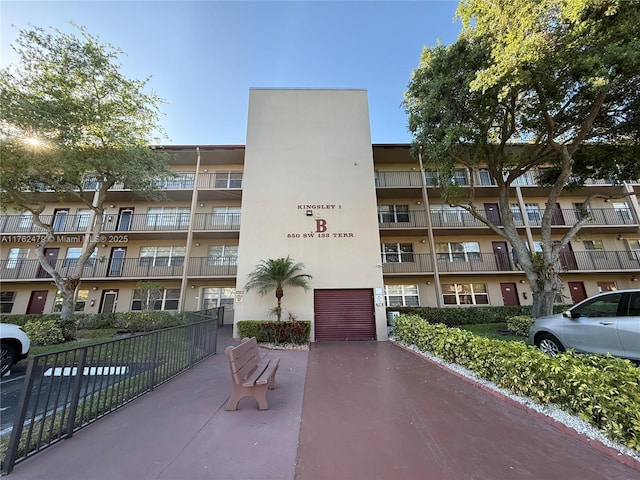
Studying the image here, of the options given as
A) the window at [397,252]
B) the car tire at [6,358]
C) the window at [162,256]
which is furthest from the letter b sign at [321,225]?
the car tire at [6,358]

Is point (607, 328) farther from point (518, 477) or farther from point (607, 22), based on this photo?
point (607, 22)

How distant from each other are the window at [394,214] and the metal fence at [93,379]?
37.2ft

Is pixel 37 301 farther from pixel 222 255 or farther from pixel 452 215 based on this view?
pixel 452 215

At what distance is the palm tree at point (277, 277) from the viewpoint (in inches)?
402

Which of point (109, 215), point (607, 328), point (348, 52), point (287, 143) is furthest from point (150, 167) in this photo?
point (607, 328)

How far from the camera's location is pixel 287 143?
1252 centimetres

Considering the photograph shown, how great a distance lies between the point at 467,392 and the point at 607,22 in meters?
10.0

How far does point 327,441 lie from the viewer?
313 centimetres

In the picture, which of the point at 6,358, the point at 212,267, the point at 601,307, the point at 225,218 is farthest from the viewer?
the point at 225,218

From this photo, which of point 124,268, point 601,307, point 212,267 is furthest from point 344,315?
point 124,268

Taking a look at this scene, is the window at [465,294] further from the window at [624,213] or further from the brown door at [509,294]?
the window at [624,213]

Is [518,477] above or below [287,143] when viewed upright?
below

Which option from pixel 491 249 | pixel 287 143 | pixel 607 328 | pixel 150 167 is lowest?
pixel 607 328

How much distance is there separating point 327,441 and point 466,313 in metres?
12.3
